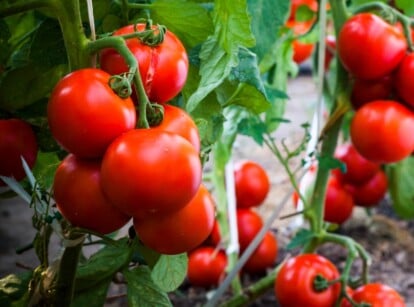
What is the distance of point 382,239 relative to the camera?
1.71 meters

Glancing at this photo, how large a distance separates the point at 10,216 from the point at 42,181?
0.90 m

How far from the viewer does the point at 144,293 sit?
639mm

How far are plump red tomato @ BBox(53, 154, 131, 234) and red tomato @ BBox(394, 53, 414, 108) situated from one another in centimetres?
63

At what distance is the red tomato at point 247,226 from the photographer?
1350 millimetres

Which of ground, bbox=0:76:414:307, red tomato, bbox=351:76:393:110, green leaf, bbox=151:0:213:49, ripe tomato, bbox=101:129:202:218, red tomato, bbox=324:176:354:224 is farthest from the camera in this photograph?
A: red tomato, bbox=324:176:354:224

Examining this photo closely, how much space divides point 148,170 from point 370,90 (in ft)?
2.28

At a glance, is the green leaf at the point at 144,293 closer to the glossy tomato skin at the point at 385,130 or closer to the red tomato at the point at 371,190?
the glossy tomato skin at the point at 385,130

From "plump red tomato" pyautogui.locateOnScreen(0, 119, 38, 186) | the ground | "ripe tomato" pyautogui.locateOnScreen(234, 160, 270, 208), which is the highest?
"plump red tomato" pyautogui.locateOnScreen(0, 119, 38, 186)

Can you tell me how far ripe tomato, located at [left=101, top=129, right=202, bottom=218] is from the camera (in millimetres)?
453

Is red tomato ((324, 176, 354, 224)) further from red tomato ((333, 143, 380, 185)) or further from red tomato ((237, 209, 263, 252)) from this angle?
red tomato ((237, 209, 263, 252))

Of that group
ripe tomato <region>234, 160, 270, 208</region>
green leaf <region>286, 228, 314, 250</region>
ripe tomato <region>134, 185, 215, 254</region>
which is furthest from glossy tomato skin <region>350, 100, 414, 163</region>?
ripe tomato <region>134, 185, 215, 254</region>

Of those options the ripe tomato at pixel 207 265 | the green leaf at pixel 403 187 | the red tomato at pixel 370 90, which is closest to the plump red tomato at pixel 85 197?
the red tomato at pixel 370 90

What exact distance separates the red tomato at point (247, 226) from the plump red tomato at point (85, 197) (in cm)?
86

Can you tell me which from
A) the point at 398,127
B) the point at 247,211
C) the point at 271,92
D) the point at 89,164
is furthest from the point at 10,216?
the point at 89,164
